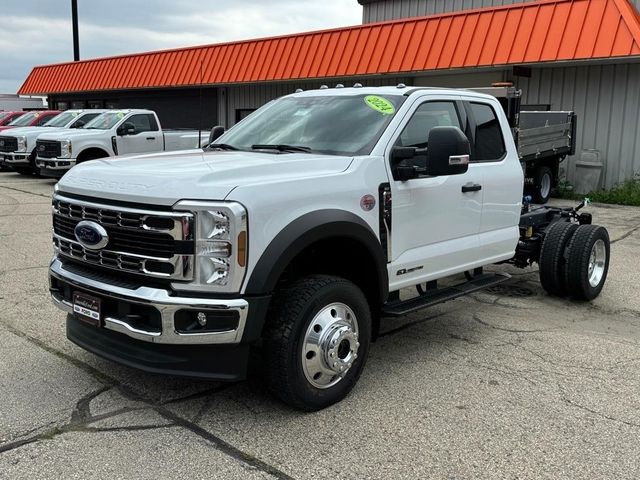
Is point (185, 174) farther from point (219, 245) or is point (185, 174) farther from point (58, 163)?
point (58, 163)

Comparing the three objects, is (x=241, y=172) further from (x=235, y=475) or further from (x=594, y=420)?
(x=594, y=420)

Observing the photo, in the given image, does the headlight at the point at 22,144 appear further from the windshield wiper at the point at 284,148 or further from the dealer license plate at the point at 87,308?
the dealer license plate at the point at 87,308

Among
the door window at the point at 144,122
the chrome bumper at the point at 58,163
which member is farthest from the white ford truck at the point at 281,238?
the door window at the point at 144,122

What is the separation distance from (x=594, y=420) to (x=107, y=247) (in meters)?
3.09

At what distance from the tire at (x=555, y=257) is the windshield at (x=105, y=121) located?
13.1 m

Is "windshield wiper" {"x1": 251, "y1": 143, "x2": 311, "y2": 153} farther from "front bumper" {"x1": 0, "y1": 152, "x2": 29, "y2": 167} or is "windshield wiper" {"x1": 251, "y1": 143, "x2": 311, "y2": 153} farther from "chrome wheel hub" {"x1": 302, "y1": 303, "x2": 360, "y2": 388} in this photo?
"front bumper" {"x1": 0, "y1": 152, "x2": 29, "y2": 167}

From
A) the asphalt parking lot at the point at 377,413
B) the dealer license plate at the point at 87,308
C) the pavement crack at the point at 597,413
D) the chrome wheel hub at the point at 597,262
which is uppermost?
the dealer license plate at the point at 87,308

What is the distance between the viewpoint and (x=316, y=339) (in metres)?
3.78

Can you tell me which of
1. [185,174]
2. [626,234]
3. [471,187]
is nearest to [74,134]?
[626,234]

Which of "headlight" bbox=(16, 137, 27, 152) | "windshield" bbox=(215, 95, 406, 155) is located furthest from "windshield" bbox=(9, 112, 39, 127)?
"windshield" bbox=(215, 95, 406, 155)

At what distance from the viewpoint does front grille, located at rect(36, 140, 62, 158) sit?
15.6 m

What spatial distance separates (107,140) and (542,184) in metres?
10.7

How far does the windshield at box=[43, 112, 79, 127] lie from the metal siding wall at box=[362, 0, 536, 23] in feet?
35.7

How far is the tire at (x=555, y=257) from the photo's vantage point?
21.4 ft
